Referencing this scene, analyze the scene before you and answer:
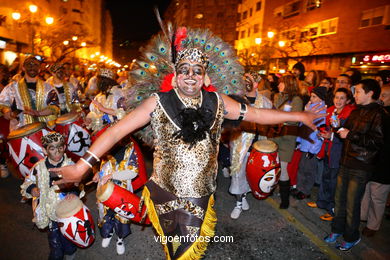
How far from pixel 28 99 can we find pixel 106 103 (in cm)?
174

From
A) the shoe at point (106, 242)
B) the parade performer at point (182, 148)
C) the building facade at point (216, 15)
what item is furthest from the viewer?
the building facade at point (216, 15)

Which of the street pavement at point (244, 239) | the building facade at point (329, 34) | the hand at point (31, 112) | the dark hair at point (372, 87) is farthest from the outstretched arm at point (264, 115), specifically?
the building facade at point (329, 34)

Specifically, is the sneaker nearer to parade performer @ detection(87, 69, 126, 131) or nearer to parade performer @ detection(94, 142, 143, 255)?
parade performer @ detection(94, 142, 143, 255)

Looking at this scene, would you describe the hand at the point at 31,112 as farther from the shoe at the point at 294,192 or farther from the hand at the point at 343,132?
the shoe at the point at 294,192

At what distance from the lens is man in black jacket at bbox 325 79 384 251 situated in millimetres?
3179

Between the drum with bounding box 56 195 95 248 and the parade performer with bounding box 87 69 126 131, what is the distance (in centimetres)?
159

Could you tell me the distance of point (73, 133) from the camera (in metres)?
4.75

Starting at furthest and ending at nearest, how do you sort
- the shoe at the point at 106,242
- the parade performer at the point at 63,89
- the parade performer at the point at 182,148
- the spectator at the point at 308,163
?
the parade performer at the point at 63,89 < the spectator at the point at 308,163 < the shoe at the point at 106,242 < the parade performer at the point at 182,148

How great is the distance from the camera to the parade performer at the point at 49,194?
3082 mm

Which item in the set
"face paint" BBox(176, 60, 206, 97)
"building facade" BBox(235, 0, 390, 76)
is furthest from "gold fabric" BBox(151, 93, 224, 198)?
"building facade" BBox(235, 0, 390, 76)

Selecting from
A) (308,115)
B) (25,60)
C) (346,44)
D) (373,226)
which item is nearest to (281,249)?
(373,226)

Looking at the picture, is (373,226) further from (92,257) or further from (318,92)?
(92,257)

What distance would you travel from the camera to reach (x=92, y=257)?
329 centimetres

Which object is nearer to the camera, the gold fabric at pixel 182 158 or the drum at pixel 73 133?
the gold fabric at pixel 182 158
